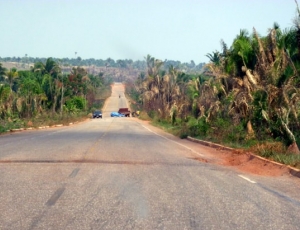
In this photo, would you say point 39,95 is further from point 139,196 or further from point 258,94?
point 139,196

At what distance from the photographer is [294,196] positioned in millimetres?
11586

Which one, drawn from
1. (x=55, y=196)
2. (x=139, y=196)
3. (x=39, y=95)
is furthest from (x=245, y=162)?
(x=39, y=95)

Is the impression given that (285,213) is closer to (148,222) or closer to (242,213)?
(242,213)

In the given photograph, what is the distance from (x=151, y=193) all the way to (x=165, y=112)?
59.3 m

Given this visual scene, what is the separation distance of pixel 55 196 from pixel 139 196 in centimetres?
169

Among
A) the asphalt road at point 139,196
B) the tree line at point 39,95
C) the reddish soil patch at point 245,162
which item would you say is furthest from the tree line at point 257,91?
the tree line at point 39,95

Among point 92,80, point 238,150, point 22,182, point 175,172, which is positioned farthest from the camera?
point 92,80

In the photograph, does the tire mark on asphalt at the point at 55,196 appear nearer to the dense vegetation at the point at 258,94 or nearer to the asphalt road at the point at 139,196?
the asphalt road at the point at 139,196

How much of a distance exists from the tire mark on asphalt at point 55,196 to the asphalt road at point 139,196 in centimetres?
1

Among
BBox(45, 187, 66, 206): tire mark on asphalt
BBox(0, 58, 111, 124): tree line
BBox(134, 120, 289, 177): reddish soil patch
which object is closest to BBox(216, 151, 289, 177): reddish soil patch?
BBox(134, 120, 289, 177): reddish soil patch

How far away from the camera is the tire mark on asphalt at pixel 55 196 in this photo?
988cm

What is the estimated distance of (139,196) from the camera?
10.9 m

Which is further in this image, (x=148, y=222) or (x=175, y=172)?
(x=175, y=172)

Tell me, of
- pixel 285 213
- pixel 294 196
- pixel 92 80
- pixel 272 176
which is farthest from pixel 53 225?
pixel 92 80
